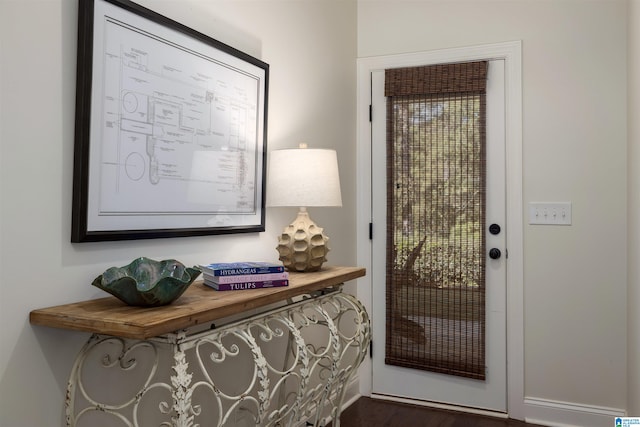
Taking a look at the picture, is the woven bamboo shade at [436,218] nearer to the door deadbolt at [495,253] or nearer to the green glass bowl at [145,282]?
the door deadbolt at [495,253]

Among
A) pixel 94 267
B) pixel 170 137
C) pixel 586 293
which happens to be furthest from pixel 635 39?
pixel 94 267

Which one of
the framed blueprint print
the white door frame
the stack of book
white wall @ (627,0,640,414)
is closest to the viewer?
the framed blueprint print

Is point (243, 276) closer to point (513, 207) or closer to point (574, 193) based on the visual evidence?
point (513, 207)

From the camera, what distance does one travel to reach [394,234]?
10.4ft

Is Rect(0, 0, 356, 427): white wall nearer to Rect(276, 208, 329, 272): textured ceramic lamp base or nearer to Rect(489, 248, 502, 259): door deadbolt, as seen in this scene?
Rect(276, 208, 329, 272): textured ceramic lamp base

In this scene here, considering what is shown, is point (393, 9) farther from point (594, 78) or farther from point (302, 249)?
point (302, 249)

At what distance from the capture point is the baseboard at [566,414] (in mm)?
2732

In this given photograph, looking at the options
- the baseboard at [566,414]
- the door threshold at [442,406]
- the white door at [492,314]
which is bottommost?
the door threshold at [442,406]

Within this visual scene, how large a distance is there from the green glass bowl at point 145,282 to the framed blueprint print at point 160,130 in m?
0.12

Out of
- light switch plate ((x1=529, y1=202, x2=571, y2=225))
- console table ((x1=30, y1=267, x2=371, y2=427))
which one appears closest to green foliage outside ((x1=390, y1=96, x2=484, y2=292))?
light switch plate ((x1=529, y1=202, x2=571, y2=225))

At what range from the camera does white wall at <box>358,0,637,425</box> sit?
8.93 feet

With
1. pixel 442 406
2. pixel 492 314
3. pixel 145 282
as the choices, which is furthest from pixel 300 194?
pixel 442 406

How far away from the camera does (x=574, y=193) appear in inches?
110

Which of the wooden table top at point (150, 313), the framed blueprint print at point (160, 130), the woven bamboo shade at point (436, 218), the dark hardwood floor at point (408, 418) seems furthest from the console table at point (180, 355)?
the woven bamboo shade at point (436, 218)
